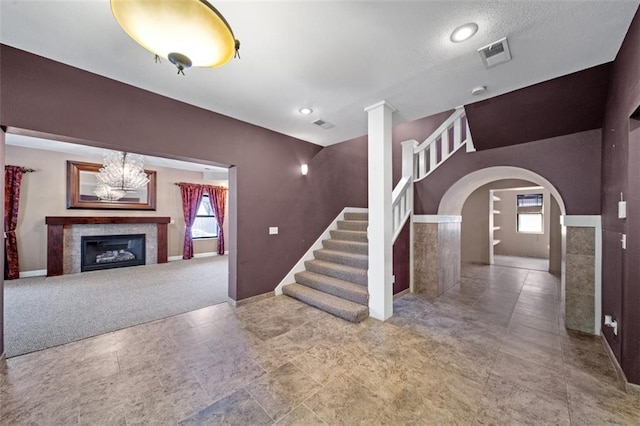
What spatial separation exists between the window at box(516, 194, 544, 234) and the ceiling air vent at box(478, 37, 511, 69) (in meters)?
7.03

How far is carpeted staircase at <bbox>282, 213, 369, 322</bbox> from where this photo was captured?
10.3 feet

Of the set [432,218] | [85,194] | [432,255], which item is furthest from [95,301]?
[432,218]

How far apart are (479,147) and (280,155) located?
3.05m

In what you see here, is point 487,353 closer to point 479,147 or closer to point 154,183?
point 479,147

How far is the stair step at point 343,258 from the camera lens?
3.70 meters

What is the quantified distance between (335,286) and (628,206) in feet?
9.57

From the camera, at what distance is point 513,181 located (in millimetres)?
6238

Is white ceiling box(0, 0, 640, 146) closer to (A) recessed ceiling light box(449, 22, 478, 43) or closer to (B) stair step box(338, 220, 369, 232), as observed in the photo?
(A) recessed ceiling light box(449, 22, 478, 43)

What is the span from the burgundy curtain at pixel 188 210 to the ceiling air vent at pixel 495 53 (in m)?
7.47

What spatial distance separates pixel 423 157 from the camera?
14.0 feet

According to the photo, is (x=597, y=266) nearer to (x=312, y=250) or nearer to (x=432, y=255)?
(x=432, y=255)

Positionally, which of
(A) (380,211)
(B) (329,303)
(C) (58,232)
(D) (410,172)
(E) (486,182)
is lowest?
(B) (329,303)


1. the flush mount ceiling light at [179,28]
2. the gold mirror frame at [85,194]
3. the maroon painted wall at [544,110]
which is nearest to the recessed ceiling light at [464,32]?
the maroon painted wall at [544,110]

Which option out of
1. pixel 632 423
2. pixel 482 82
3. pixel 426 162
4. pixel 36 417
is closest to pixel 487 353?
pixel 632 423
